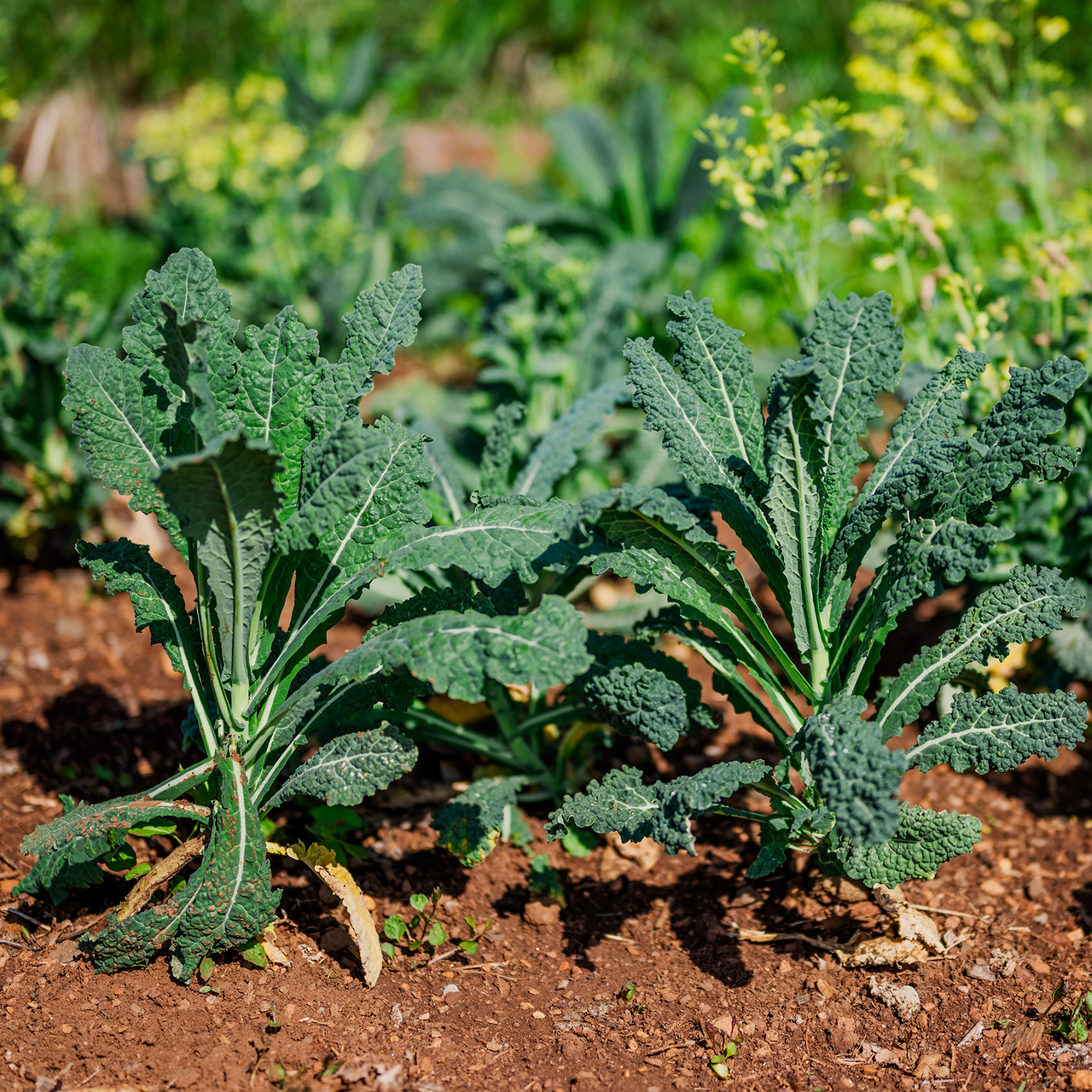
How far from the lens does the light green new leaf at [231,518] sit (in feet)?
5.35

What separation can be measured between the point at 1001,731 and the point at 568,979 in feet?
3.19

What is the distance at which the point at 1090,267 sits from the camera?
3162mm

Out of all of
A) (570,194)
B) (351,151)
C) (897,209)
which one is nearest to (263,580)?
(897,209)

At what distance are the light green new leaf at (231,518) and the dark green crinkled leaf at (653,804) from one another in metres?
0.72

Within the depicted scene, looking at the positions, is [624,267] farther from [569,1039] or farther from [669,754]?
[569,1039]

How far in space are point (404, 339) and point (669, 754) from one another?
1313 millimetres

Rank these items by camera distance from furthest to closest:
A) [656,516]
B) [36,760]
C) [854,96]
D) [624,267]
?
[854,96] < [624,267] < [36,760] < [656,516]

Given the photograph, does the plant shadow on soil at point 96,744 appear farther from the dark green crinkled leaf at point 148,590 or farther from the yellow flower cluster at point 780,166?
the yellow flower cluster at point 780,166

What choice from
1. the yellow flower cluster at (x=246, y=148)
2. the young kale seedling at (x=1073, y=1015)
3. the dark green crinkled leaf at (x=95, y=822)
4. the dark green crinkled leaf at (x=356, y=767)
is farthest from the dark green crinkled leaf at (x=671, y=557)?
the yellow flower cluster at (x=246, y=148)

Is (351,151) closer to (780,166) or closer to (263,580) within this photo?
(780,166)

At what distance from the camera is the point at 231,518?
174 centimetres

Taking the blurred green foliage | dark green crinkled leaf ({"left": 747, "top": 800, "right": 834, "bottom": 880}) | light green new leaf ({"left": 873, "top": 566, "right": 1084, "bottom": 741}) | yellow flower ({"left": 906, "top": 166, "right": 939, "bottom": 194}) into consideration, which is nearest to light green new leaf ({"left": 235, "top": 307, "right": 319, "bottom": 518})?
the blurred green foliage

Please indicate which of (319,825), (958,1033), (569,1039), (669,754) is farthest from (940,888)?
(319,825)

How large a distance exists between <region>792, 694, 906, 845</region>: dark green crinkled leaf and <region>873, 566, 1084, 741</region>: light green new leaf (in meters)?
0.24
